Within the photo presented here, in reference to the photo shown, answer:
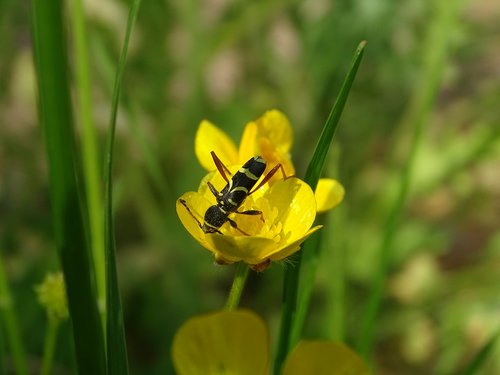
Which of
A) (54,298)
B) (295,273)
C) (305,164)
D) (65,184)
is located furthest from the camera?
(305,164)

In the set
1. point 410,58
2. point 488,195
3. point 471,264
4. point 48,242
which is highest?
point 410,58

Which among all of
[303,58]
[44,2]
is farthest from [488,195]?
[44,2]

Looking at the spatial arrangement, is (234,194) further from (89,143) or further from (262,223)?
(89,143)

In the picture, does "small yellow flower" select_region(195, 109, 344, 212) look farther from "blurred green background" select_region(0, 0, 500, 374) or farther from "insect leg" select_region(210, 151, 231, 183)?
"blurred green background" select_region(0, 0, 500, 374)

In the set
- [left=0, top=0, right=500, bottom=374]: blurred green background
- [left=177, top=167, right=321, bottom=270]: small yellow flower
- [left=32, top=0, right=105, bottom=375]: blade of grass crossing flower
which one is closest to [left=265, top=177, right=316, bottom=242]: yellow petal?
[left=177, top=167, right=321, bottom=270]: small yellow flower

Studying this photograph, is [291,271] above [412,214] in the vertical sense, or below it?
above

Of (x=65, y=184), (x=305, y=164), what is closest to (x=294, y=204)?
(x=65, y=184)

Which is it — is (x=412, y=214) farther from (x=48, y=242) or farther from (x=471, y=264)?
(x=48, y=242)
